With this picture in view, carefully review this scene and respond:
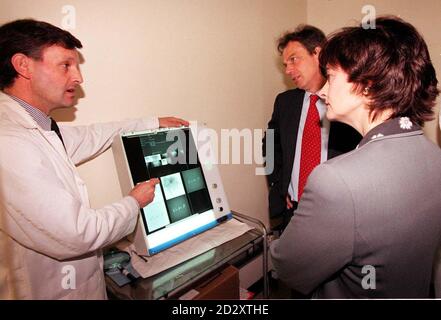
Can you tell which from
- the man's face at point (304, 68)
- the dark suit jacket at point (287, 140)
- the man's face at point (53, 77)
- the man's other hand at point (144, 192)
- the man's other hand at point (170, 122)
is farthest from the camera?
the man's face at point (304, 68)

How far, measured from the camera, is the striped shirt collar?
3.06ft

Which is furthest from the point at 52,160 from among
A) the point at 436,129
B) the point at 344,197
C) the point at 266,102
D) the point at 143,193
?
the point at 436,129

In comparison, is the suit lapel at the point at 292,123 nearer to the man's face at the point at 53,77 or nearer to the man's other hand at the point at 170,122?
the man's other hand at the point at 170,122

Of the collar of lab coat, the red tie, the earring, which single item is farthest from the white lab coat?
the red tie

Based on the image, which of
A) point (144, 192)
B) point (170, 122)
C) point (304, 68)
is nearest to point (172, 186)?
point (144, 192)

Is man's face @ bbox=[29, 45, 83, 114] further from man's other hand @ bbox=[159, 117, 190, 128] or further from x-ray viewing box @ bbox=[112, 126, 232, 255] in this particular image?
man's other hand @ bbox=[159, 117, 190, 128]

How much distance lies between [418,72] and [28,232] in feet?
4.15

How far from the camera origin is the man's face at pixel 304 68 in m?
1.70

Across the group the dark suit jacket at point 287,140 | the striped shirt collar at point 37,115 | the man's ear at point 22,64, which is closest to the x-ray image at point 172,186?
the striped shirt collar at point 37,115

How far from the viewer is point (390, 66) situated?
2.57ft

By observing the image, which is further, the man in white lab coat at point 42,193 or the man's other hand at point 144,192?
the man's other hand at point 144,192

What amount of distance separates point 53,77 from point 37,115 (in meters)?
0.15

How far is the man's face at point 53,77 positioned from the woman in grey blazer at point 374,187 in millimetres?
903

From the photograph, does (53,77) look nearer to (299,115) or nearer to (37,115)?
(37,115)
